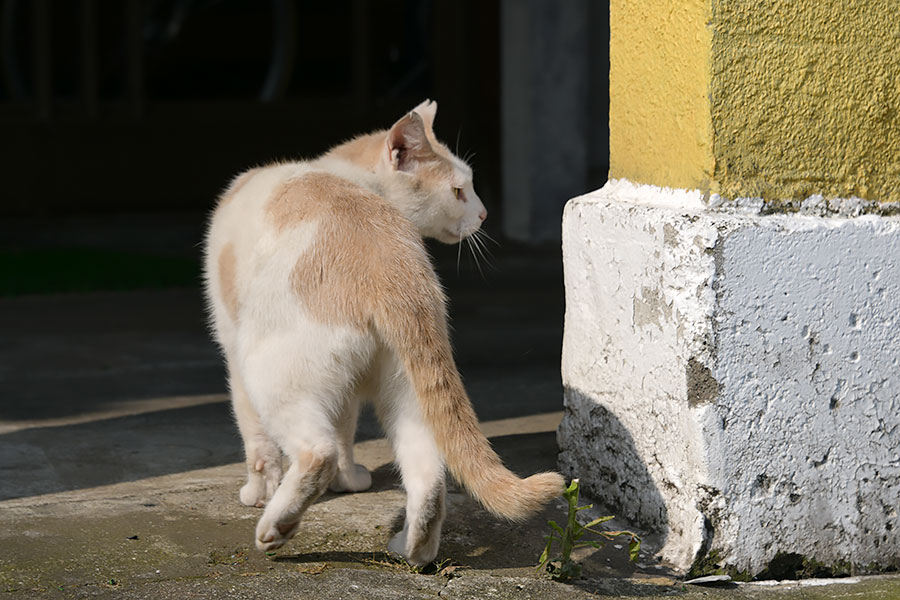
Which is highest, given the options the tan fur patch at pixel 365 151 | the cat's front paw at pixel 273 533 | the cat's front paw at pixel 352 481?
the tan fur patch at pixel 365 151

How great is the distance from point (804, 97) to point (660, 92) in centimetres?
37

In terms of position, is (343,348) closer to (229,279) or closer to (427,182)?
(229,279)

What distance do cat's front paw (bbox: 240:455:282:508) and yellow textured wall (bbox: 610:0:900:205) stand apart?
134cm

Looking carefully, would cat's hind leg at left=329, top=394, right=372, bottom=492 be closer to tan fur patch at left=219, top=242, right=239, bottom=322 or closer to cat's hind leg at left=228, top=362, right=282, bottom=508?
cat's hind leg at left=228, top=362, right=282, bottom=508

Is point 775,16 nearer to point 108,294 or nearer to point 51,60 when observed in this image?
point 108,294

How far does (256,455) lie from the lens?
3.29 m

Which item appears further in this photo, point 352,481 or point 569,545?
point 352,481

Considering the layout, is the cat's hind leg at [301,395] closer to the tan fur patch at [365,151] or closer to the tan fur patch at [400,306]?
the tan fur patch at [400,306]

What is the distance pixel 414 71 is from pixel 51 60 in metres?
3.05

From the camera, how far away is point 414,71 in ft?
34.2

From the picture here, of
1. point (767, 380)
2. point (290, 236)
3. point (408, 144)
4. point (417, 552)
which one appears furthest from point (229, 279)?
point (767, 380)

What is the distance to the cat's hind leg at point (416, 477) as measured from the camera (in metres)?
2.82

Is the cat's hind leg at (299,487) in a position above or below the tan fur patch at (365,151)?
below

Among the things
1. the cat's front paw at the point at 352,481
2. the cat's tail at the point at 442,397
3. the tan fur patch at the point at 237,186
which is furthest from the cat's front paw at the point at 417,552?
the tan fur patch at the point at 237,186
